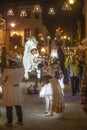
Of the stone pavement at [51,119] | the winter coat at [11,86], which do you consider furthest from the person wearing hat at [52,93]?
the winter coat at [11,86]

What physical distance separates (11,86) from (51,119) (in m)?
2.09

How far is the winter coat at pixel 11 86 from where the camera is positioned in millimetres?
13641

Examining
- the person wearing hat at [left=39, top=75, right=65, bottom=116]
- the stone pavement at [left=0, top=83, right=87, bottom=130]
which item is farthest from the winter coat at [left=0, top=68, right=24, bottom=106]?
the person wearing hat at [left=39, top=75, right=65, bottom=116]

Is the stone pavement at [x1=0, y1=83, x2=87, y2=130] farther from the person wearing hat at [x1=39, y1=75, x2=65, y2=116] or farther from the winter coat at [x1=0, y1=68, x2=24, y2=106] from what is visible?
the winter coat at [x1=0, y1=68, x2=24, y2=106]

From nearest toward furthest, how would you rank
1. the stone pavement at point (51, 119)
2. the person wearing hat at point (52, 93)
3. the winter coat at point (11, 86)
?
the stone pavement at point (51, 119) → the winter coat at point (11, 86) → the person wearing hat at point (52, 93)

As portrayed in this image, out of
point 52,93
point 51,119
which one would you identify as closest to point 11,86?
point 51,119

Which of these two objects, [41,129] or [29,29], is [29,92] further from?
[29,29]

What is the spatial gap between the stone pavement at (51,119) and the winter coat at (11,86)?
753mm

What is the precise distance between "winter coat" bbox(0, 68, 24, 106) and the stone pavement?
753 mm

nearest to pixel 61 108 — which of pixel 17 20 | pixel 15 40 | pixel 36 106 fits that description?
pixel 36 106

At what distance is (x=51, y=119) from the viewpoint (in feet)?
49.1

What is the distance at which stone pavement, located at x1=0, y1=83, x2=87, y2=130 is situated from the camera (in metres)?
13.3

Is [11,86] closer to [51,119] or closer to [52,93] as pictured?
[51,119]

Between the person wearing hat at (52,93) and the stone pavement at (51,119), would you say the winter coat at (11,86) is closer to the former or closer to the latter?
the stone pavement at (51,119)
